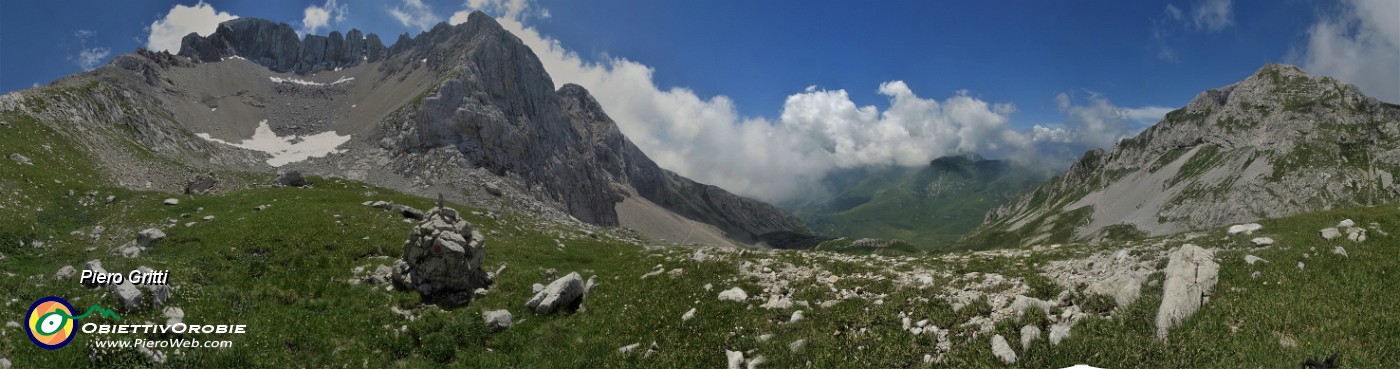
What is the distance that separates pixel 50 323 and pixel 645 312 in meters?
14.5

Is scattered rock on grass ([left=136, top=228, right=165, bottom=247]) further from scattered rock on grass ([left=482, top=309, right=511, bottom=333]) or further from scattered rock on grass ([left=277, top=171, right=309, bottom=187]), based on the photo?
scattered rock on grass ([left=277, top=171, right=309, bottom=187])

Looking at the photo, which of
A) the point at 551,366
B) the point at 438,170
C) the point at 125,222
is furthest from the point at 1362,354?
the point at 438,170

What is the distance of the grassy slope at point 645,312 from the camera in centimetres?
997

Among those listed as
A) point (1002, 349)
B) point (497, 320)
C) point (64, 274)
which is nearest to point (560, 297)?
point (497, 320)

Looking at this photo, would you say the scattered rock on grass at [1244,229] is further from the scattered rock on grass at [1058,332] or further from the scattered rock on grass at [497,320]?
the scattered rock on grass at [497,320]

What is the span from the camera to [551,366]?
14734 mm

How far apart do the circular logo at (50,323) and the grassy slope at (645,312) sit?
0.33 meters

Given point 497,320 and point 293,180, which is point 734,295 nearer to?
point 497,320

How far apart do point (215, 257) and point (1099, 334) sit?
96.1ft

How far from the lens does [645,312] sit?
57.3 feet

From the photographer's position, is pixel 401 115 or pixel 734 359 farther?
pixel 401 115

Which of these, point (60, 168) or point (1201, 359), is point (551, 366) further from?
point (60, 168)

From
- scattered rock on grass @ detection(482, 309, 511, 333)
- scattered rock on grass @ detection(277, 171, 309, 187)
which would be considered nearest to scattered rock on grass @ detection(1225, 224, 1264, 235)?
scattered rock on grass @ detection(482, 309, 511, 333)

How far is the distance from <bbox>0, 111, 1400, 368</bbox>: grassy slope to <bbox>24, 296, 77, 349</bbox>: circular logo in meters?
0.33
